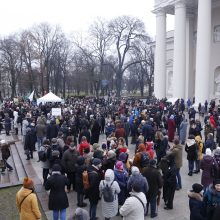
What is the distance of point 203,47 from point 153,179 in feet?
79.3

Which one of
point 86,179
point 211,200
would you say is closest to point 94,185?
point 86,179

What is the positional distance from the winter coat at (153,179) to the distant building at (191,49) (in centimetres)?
2351

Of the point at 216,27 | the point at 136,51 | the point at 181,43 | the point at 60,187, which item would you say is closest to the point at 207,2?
the point at 181,43

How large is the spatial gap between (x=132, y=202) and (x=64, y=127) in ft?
34.0

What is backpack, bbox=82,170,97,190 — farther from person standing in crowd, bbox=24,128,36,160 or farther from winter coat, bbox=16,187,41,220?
person standing in crowd, bbox=24,128,36,160

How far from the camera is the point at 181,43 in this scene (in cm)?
3356

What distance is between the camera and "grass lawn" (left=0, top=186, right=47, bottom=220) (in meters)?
8.88

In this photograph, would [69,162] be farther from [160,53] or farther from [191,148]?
[160,53]

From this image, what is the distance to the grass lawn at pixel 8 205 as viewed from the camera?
29.1 feet

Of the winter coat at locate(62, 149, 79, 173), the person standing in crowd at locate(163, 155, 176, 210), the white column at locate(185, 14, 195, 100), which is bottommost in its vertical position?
the person standing in crowd at locate(163, 155, 176, 210)

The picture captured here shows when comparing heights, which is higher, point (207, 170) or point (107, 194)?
point (207, 170)

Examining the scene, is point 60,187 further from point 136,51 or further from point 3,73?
point 3,73

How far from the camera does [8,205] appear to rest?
977 cm

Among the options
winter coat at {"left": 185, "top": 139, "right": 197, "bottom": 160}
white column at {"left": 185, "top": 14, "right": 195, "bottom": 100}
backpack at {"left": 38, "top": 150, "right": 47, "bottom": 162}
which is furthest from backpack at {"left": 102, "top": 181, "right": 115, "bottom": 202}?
white column at {"left": 185, "top": 14, "right": 195, "bottom": 100}
